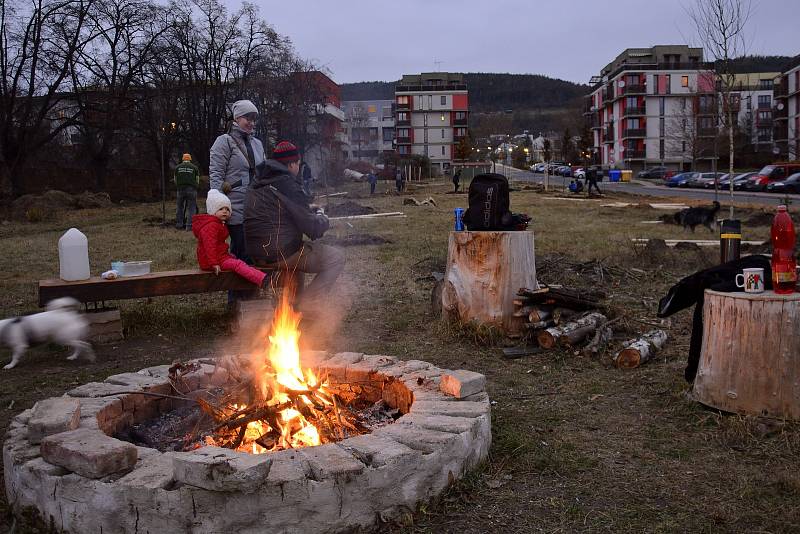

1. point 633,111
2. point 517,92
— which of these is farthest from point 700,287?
point 517,92

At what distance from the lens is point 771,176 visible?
119 ft

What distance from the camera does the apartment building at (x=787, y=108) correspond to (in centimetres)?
6700

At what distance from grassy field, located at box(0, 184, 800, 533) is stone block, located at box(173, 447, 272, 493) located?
634mm

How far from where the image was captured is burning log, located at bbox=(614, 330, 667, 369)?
4.92 metres

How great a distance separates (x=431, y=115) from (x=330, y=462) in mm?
98557

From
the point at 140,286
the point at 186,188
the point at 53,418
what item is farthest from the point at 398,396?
the point at 186,188

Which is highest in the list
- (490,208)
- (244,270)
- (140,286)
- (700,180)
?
(700,180)

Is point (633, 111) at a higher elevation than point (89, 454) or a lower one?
higher

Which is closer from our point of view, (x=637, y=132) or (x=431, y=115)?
(x=637, y=132)

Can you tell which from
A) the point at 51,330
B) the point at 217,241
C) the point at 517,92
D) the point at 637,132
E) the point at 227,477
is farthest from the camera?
the point at 517,92

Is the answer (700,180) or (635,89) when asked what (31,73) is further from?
(635,89)

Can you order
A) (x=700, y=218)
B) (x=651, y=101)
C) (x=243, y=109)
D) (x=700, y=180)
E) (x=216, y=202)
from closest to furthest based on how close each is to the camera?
(x=216, y=202), (x=243, y=109), (x=700, y=218), (x=700, y=180), (x=651, y=101)

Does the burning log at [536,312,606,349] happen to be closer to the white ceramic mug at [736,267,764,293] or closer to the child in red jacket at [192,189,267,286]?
the white ceramic mug at [736,267,764,293]

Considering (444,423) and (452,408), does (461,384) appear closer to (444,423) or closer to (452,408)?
(452,408)
